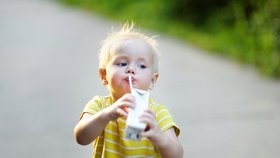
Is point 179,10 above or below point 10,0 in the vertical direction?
below

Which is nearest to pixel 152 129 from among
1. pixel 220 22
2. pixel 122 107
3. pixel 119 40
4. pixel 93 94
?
pixel 122 107

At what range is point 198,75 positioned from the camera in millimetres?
7086

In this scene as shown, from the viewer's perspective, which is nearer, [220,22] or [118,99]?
[118,99]

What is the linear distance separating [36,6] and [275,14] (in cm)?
624

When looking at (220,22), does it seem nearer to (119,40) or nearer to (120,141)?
(119,40)

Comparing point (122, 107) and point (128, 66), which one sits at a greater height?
point (128, 66)

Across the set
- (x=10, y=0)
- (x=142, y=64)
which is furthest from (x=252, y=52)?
(x=10, y=0)

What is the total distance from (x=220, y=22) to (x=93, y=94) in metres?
3.31

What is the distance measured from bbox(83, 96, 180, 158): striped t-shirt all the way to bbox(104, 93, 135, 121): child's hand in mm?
272

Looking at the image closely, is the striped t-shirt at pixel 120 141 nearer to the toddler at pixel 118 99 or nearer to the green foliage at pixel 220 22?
the toddler at pixel 118 99

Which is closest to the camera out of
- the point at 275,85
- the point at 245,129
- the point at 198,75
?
the point at 245,129

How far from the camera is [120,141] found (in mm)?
2604

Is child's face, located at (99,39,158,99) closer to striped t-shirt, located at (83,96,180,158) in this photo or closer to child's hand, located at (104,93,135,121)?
striped t-shirt, located at (83,96,180,158)

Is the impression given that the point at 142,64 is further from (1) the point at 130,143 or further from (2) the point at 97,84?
(2) the point at 97,84
